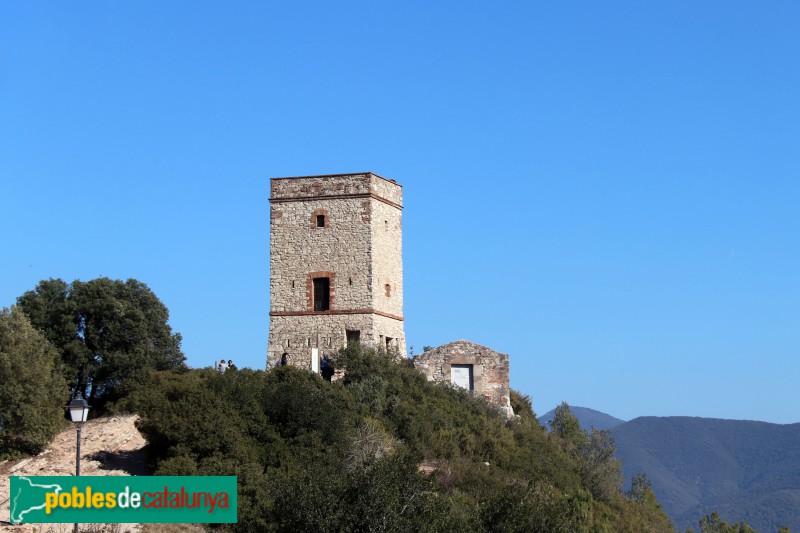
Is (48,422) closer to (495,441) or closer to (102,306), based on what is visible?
(102,306)

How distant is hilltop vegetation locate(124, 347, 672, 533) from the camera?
23.6 m

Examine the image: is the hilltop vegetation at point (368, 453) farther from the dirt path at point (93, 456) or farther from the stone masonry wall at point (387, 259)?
the stone masonry wall at point (387, 259)

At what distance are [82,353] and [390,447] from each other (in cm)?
1151

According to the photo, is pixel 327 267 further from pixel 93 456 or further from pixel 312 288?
pixel 93 456

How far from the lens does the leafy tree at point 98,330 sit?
38.1 m

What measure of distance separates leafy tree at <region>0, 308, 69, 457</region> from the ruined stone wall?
494 inches

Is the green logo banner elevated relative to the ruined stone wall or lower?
lower

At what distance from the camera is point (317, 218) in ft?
130

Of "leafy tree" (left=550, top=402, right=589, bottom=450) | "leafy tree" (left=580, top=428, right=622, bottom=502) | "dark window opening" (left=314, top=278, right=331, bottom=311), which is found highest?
"dark window opening" (left=314, top=278, right=331, bottom=311)

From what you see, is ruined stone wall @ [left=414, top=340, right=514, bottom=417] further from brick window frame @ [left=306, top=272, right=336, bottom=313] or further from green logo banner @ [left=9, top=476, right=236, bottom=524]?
green logo banner @ [left=9, top=476, right=236, bottom=524]

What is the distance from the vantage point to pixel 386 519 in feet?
74.8

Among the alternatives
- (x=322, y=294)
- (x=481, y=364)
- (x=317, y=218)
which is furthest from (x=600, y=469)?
(x=317, y=218)

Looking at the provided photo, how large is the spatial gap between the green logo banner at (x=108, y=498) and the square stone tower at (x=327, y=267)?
16593 mm

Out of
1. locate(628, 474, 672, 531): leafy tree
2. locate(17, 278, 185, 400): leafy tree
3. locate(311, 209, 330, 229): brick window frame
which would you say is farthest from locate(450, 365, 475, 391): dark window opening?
locate(17, 278, 185, 400): leafy tree
